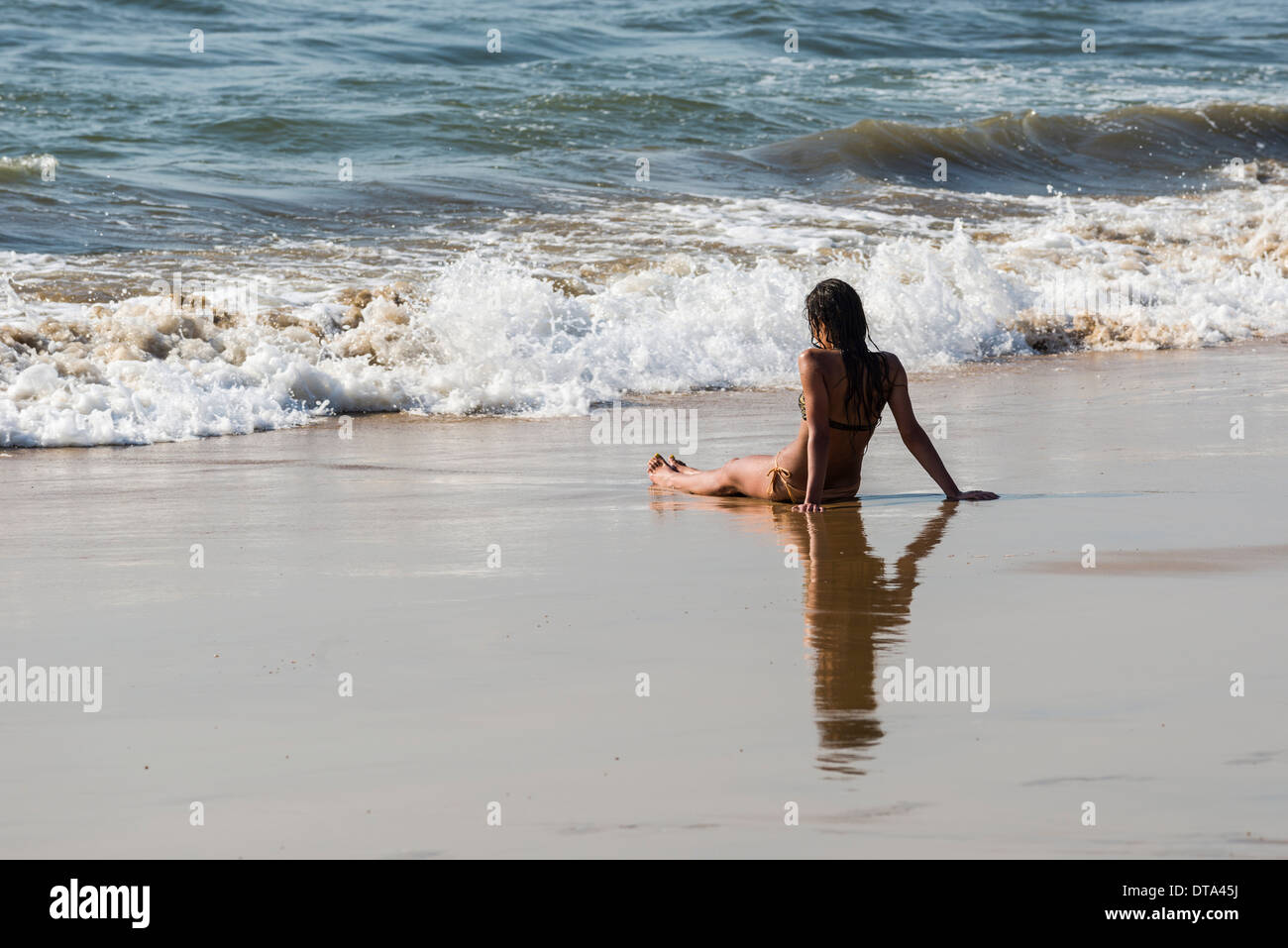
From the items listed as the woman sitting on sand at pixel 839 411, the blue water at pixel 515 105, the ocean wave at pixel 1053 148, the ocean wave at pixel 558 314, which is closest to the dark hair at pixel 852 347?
the woman sitting on sand at pixel 839 411

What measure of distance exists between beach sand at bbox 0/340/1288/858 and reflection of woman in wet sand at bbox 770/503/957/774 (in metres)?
0.02

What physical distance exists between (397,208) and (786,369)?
6.50 meters

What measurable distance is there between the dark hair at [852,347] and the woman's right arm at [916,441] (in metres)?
0.05

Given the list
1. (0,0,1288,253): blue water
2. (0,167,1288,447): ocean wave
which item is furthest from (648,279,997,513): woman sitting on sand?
(0,0,1288,253): blue water

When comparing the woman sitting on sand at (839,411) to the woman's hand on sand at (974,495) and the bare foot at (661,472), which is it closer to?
the woman's hand on sand at (974,495)

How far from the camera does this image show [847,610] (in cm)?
502

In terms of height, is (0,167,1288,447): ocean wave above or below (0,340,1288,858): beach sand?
above

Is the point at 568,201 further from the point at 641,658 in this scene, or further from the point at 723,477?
the point at 641,658

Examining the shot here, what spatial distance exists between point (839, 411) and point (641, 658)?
102 inches

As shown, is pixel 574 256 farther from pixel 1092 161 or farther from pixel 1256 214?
pixel 1092 161

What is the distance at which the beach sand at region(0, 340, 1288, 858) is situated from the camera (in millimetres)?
3355

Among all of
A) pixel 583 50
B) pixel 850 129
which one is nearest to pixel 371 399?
pixel 850 129

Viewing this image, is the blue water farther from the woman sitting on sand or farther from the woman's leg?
the woman sitting on sand

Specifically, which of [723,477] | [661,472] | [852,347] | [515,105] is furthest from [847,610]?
[515,105]
